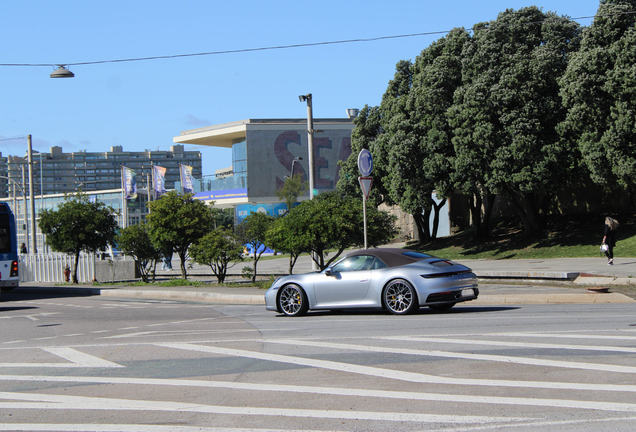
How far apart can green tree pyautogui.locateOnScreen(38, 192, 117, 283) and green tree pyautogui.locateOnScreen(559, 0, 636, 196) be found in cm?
2266

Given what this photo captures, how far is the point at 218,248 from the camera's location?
22.7 metres

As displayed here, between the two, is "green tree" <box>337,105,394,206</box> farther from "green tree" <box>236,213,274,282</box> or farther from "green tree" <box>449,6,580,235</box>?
"green tree" <box>236,213,274,282</box>

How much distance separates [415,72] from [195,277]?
18.0 meters

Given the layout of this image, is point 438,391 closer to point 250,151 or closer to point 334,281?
point 334,281

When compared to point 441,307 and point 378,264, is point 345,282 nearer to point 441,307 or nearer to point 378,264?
point 378,264

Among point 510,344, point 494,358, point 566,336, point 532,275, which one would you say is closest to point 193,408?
point 494,358

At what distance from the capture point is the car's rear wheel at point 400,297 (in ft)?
38.8

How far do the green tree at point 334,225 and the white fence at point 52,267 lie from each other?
17900mm

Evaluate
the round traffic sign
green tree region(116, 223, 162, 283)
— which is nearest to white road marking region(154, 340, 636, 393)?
the round traffic sign

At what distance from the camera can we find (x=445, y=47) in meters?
35.6

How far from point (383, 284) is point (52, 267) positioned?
29.3 metres

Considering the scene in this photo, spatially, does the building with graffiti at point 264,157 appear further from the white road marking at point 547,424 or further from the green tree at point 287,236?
the white road marking at point 547,424

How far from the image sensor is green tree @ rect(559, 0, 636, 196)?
2675 centimetres

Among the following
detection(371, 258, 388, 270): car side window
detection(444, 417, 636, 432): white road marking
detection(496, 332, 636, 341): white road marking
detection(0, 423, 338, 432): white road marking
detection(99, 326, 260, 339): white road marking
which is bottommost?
detection(99, 326, 260, 339): white road marking
